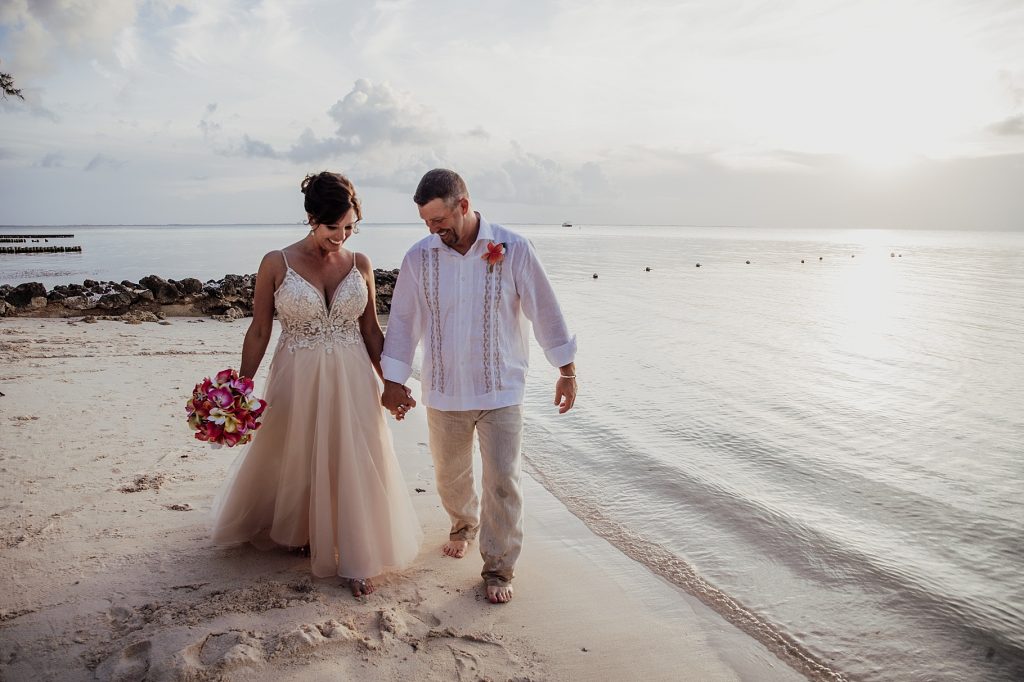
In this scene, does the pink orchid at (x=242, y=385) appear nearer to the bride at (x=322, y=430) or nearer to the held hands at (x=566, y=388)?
the bride at (x=322, y=430)

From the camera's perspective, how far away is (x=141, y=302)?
15.7 m

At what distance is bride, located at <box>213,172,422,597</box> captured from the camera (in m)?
3.86

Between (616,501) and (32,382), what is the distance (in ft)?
23.6

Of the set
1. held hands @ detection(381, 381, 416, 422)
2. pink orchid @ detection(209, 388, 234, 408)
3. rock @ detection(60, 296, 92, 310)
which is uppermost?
pink orchid @ detection(209, 388, 234, 408)

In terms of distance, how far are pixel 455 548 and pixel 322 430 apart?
4.01 ft

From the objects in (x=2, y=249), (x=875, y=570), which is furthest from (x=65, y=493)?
(x=2, y=249)

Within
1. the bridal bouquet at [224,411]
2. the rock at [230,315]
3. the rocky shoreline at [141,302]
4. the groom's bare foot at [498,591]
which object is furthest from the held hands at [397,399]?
the rock at [230,315]

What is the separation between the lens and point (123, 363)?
31.1 ft

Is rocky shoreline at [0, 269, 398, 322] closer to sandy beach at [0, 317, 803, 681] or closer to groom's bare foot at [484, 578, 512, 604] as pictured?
sandy beach at [0, 317, 803, 681]

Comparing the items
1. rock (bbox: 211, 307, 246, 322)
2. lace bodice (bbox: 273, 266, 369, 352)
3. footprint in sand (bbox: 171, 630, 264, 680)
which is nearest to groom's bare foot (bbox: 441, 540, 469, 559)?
footprint in sand (bbox: 171, 630, 264, 680)

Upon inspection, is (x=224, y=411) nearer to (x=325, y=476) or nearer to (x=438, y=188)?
(x=325, y=476)

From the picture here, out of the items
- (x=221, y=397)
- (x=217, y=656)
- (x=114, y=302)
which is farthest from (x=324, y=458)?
(x=114, y=302)

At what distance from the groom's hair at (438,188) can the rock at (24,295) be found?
15624 millimetres

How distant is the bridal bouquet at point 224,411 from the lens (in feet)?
11.8
